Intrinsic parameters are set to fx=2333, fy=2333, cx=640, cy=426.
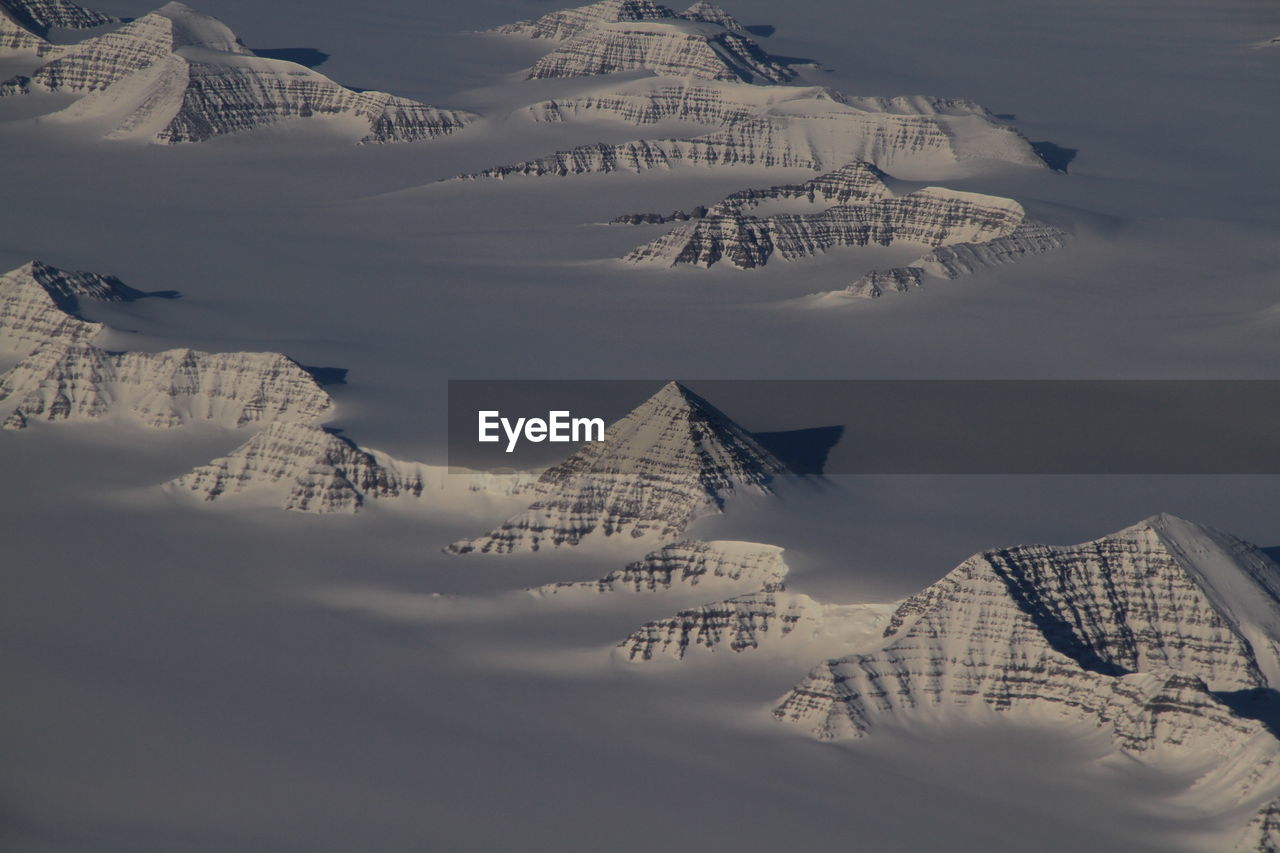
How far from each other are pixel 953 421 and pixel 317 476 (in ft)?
140

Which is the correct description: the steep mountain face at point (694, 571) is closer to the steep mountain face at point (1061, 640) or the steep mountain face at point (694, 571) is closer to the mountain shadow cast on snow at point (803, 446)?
the steep mountain face at point (1061, 640)

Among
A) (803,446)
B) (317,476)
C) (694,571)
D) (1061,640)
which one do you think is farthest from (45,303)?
(1061,640)

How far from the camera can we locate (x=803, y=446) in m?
145

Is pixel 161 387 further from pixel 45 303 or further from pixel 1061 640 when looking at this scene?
pixel 1061 640

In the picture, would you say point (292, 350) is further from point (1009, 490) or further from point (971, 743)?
point (971, 743)

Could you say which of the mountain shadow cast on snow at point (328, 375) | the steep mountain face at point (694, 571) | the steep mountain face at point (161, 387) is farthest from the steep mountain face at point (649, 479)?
the mountain shadow cast on snow at point (328, 375)

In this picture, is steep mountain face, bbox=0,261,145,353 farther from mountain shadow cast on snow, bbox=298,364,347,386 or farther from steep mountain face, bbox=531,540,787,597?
steep mountain face, bbox=531,540,787,597

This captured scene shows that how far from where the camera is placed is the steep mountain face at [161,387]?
513 feet

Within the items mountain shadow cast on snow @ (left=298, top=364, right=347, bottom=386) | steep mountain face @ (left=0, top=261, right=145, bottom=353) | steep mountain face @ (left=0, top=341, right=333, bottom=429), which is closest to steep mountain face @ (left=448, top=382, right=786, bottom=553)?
steep mountain face @ (left=0, top=341, right=333, bottom=429)

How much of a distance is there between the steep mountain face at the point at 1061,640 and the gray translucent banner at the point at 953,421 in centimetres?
2759

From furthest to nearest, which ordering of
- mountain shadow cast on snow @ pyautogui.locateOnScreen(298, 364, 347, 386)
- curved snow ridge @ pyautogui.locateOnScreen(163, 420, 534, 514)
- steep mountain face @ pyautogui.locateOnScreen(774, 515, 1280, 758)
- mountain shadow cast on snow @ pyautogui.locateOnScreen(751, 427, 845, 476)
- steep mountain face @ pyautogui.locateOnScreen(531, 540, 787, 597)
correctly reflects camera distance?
mountain shadow cast on snow @ pyautogui.locateOnScreen(298, 364, 347, 386), curved snow ridge @ pyautogui.locateOnScreen(163, 420, 534, 514), mountain shadow cast on snow @ pyautogui.locateOnScreen(751, 427, 845, 476), steep mountain face @ pyautogui.locateOnScreen(531, 540, 787, 597), steep mountain face @ pyautogui.locateOnScreen(774, 515, 1280, 758)

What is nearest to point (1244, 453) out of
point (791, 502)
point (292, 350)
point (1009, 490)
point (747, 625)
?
point (1009, 490)

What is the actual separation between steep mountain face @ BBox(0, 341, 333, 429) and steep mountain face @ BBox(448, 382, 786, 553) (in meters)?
23.9

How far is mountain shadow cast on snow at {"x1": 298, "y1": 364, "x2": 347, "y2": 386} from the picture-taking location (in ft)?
525
